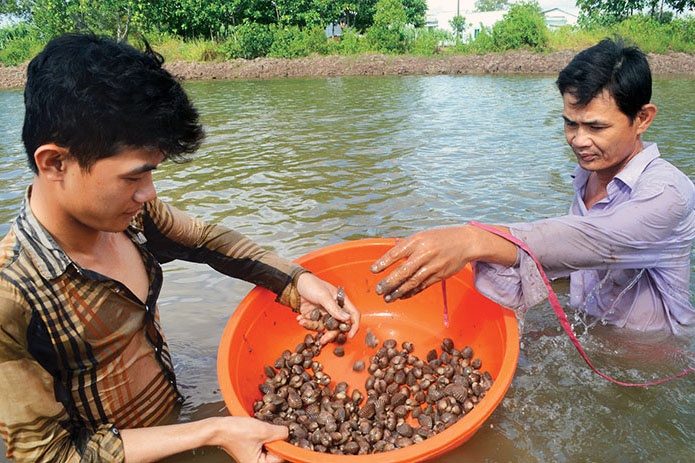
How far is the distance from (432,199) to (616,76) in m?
3.68

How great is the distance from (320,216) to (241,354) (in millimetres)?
3283

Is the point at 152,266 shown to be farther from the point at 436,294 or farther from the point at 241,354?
the point at 436,294

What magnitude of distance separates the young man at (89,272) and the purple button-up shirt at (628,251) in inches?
53.1

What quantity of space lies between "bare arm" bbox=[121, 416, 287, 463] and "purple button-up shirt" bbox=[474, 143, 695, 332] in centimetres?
123

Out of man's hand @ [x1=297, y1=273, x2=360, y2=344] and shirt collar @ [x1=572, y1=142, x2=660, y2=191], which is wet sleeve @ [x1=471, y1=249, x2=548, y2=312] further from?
shirt collar @ [x1=572, y1=142, x2=660, y2=191]

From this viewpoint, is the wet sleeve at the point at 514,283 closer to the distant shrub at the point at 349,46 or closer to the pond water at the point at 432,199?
the pond water at the point at 432,199

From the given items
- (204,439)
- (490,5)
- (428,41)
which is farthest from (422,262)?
(490,5)

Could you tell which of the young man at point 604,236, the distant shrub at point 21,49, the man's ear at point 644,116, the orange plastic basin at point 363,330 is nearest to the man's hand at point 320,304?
the orange plastic basin at point 363,330

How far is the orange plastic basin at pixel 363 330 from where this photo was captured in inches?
91.1

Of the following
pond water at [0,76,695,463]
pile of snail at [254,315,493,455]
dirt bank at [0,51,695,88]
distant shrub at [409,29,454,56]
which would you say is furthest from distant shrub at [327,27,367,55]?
pile of snail at [254,315,493,455]

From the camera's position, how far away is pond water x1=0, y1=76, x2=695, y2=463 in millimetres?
2734

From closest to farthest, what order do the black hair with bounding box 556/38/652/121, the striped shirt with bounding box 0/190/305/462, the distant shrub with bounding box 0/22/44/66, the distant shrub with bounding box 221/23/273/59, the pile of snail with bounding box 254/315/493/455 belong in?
1. the striped shirt with bounding box 0/190/305/462
2. the pile of snail with bounding box 254/315/493/455
3. the black hair with bounding box 556/38/652/121
4. the distant shrub with bounding box 221/23/273/59
5. the distant shrub with bounding box 0/22/44/66

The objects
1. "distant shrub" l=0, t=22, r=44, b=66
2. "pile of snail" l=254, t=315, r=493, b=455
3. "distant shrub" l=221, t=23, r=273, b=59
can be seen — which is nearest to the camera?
"pile of snail" l=254, t=315, r=493, b=455

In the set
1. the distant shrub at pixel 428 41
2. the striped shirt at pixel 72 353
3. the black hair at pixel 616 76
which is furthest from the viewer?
the distant shrub at pixel 428 41
